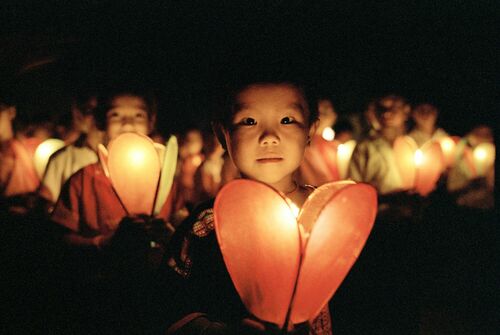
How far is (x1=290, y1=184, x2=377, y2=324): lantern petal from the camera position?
3.30 feet

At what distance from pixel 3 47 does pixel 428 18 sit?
288 cm

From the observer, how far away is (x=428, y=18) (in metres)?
2.55

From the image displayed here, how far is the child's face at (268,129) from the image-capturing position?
52.7 inches

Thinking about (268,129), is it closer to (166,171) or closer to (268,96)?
(268,96)

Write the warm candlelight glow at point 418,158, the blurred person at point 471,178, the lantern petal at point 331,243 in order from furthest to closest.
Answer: the blurred person at point 471,178
the warm candlelight glow at point 418,158
the lantern petal at point 331,243

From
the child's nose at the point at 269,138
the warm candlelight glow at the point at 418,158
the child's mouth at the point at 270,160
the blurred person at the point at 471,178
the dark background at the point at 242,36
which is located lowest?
the blurred person at the point at 471,178

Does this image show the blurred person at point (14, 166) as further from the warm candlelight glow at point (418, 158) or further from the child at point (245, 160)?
the warm candlelight glow at point (418, 158)

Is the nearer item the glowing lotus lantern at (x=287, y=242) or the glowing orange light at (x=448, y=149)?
the glowing lotus lantern at (x=287, y=242)

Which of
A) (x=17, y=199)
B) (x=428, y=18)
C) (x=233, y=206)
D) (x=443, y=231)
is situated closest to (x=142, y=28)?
(x=17, y=199)

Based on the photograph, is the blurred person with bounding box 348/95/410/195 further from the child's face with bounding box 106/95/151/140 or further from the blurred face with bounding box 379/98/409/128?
the child's face with bounding box 106/95/151/140

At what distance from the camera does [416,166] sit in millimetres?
2398

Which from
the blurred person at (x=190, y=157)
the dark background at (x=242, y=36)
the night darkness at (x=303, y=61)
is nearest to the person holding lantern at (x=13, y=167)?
the night darkness at (x=303, y=61)

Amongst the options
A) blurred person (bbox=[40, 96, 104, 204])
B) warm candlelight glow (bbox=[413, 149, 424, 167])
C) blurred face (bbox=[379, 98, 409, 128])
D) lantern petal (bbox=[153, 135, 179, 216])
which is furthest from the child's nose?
blurred face (bbox=[379, 98, 409, 128])

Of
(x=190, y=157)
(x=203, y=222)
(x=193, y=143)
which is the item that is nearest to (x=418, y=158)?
(x=203, y=222)
